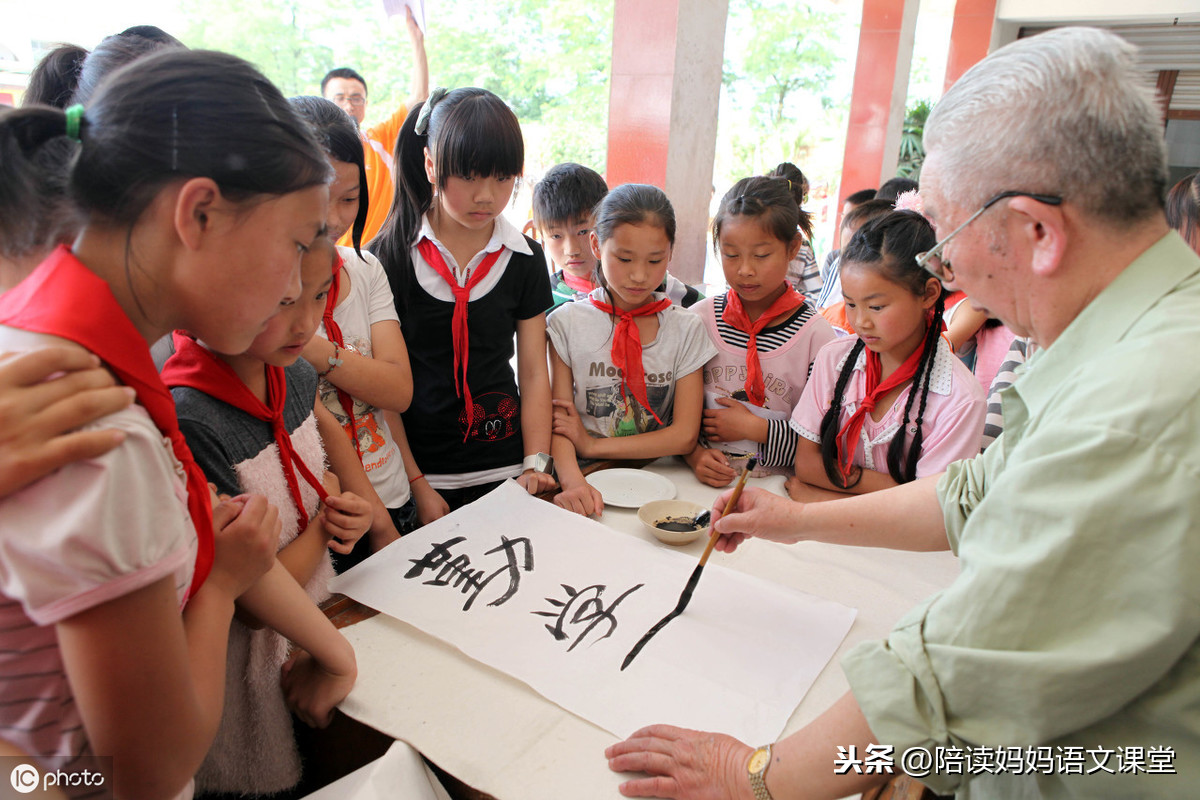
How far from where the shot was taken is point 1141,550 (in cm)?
61

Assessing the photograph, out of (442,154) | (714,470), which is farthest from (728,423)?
(442,154)

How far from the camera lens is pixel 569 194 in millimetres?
2404

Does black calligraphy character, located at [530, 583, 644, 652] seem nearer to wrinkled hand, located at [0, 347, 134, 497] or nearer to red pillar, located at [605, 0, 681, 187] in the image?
wrinkled hand, located at [0, 347, 134, 497]

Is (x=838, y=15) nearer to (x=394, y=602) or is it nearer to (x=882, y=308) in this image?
(x=882, y=308)

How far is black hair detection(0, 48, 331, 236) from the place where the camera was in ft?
2.01

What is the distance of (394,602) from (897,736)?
2.40 ft

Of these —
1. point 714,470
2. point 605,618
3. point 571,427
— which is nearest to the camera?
point 605,618

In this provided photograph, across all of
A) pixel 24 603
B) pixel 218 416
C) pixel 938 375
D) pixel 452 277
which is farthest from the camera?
pixel 452 277

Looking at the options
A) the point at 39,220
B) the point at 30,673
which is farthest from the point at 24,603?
the point at 39,220

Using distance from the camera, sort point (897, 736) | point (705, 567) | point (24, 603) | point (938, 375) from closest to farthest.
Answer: point (24, 603)
point (897, 736)
point (705, 567)
point (938, 375)

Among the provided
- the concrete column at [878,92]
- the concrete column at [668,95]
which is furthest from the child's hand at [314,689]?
the concrete column at [878,92]

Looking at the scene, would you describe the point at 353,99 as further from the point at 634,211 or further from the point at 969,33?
the point at 969,33

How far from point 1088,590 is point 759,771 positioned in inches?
15.7

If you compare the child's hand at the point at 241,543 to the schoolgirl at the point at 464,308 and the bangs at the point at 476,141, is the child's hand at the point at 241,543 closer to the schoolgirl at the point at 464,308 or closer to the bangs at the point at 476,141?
the schoolgirl at the point at 464,308
